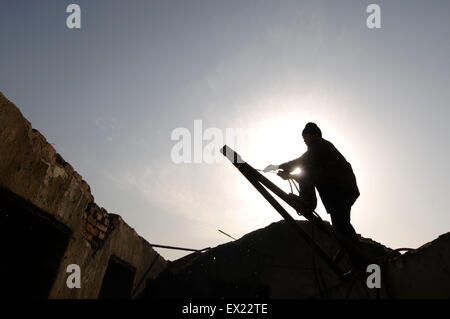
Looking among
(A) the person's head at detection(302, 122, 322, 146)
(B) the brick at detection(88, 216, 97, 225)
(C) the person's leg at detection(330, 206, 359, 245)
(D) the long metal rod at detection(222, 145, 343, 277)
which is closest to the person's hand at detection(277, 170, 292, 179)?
(D) the long metal rod at detection(222, 145, 343, 277)

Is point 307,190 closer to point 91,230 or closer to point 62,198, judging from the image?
point 62,198

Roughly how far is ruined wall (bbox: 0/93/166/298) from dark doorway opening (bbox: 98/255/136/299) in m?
0.39

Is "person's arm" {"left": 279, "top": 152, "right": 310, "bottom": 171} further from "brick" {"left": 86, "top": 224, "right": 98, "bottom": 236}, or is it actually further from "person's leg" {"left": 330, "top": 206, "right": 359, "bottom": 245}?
"brick" {"left": 86, "top": 224, "right": 98, "bottom": 236}

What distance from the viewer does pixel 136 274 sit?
5.75 m

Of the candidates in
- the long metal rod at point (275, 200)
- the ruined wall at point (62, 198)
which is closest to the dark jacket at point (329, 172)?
the long metal rod at point (275, 200)

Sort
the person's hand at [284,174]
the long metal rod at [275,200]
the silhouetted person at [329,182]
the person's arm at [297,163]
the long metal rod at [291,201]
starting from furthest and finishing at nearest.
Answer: the person's hand at [284,174] → the person's arm at [297,163] → the silhouetted person at [329,182] → the long metal rod at [275,200] → the long metal rod at [291,201]

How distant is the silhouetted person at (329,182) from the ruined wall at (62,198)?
3.06 metres

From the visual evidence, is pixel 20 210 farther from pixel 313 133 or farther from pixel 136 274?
pixel 313 133

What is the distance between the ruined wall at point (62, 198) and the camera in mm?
2697

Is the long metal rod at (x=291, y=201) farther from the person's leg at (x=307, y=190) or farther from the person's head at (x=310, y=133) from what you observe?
the person's head at (x=310, y=133)

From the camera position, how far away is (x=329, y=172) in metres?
3.30
